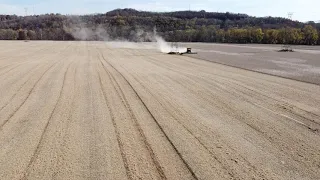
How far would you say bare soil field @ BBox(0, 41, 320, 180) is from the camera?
21.9 feet

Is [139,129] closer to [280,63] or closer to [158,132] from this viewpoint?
[158,132]

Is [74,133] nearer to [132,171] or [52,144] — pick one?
[52,144]

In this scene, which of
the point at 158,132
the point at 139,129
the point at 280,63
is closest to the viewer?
the point at 158,132

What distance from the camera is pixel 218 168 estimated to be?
670 cm

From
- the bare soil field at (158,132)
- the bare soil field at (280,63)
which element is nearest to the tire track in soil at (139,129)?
the bare soil field at (158,132)

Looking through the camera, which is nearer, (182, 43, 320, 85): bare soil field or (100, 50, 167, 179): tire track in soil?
(100, 50, 167, 179): tire track in soil

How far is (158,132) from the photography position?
905cm

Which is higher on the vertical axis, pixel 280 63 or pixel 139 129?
pixel 280 63

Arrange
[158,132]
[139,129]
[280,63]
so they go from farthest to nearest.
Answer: [280,63] → [139,129] → [158,132]

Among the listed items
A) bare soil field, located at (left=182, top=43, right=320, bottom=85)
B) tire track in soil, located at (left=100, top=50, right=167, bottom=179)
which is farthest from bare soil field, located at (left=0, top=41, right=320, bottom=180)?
bare soil field, located at (left=182, top=43, right=320, bottom=85)

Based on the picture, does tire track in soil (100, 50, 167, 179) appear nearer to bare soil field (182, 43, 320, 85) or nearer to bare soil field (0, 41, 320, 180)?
bare soil field (0, 41, 320, 180)

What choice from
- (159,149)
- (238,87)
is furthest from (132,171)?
(238,87)

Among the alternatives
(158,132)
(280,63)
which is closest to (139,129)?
(158,132)

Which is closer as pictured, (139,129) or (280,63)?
(139,129)
